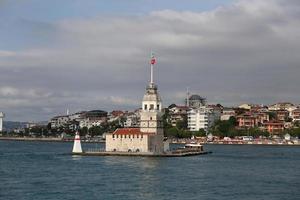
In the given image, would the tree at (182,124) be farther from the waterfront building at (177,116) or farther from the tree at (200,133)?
the tree at (200,133)

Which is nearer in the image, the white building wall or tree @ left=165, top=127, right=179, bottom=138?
the white building wall

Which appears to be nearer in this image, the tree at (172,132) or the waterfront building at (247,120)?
the tree at (172,132)

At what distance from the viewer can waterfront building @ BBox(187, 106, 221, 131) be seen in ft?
Result: 597

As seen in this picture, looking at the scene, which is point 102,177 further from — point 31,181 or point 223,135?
point 223,135

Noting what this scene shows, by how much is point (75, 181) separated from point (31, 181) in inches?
117

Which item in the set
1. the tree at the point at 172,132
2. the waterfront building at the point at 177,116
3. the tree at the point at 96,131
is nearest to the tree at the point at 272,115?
the waterfront building at the point at 177,116

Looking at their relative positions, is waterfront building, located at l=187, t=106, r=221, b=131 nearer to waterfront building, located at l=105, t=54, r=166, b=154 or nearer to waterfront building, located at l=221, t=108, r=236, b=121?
waterfront building, located at l=221, t=108, r=236, b=121

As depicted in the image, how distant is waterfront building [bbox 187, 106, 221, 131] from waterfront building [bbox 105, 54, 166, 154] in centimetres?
9797

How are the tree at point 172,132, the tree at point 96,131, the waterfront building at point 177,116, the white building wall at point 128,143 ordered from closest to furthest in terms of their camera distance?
the white building wall at point 128,143, the tree at point 172,132, the tree at point 96,131, the waterfront building at point 177,116

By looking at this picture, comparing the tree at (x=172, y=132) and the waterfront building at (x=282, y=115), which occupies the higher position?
the waterfront building at (x=282, y=115)

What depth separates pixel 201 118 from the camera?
182375 mm

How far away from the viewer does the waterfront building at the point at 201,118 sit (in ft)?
597

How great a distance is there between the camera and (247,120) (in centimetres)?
17625

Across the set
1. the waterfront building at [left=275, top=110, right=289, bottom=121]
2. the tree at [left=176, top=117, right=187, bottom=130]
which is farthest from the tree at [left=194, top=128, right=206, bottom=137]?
the waterfront building at [left=275, top=110, right=289, bottom=121]
